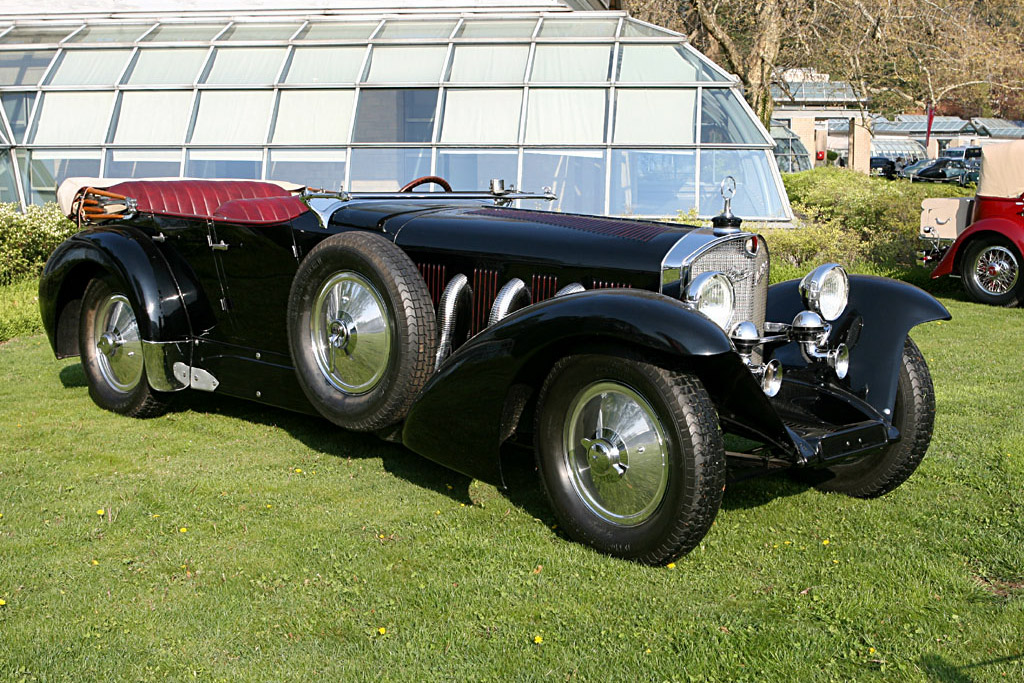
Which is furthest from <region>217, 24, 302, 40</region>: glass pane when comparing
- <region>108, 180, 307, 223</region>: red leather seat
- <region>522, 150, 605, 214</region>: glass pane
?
<region>108, 180, 307, 223</region>: red leather seat

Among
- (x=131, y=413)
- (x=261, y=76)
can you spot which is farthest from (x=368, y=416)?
(x=261, y=76)

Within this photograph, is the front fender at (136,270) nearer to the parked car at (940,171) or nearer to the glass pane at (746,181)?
the glass pane at (746,181)

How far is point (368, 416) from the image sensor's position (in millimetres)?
4297

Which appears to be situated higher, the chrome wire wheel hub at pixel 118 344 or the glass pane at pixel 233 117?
the glass pane at pixel 233 117

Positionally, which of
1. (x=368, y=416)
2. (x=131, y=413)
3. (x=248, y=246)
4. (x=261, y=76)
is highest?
(x=261, y=76)

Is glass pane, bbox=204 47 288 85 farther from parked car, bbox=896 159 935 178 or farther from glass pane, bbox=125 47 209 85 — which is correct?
parked car, bbox=896 159 935 178

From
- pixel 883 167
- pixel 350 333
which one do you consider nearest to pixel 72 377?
pixel 350 333

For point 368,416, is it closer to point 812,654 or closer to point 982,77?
point 812,654

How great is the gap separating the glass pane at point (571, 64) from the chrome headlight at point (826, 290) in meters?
9.23

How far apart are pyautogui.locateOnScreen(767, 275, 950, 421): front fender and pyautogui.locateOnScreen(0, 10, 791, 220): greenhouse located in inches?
273

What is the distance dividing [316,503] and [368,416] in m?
0.46

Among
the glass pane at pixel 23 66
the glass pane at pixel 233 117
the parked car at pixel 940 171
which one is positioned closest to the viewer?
the glass pane at pixel 233 117

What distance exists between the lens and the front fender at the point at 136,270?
5.29 meters

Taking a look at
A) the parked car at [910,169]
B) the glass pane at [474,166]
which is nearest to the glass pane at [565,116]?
the glass pane at [474,166]
